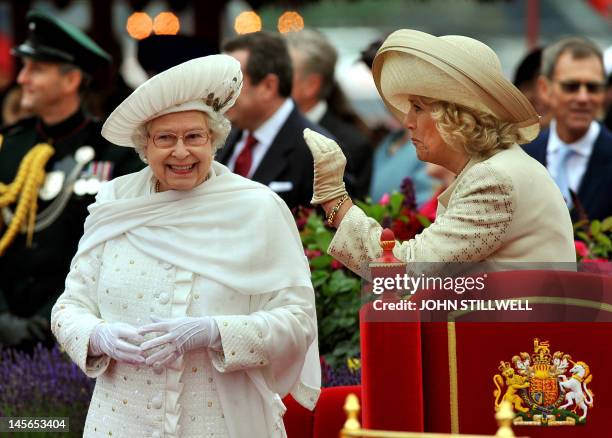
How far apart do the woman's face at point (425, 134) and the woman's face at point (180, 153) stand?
0.66 meters

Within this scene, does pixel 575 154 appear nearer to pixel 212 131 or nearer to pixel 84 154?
pixel 84 154

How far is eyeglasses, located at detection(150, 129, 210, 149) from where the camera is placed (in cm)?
464

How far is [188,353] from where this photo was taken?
4570mm

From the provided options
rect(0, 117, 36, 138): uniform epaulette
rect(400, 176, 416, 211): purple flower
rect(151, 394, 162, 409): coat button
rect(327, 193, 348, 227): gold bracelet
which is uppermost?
rect(0, 117, 36, 138): uniform epaulette

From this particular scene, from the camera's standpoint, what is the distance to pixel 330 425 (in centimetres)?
535

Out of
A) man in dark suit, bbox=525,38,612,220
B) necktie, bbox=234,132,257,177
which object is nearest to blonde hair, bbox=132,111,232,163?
man in dark suit, bbox=525,38,612,220

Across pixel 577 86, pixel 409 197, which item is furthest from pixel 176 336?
pixel 577 86

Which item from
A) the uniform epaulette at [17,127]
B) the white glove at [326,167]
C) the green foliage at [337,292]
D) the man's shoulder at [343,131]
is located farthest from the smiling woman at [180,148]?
the man's shoulder at [343,131]

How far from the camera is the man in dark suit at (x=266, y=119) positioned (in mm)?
7488

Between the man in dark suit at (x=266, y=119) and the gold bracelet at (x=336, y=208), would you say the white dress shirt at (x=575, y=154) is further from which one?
the gold bracelet at (x=336, y=208)

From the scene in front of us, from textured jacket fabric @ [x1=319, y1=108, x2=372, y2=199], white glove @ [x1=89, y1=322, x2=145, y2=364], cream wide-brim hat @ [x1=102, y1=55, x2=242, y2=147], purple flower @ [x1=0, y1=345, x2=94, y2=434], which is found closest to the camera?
white glove @ [x1=89, y1=322, x2=145, y2=364]

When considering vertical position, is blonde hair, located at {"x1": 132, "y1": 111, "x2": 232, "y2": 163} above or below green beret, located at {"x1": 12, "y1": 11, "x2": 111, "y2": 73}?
below

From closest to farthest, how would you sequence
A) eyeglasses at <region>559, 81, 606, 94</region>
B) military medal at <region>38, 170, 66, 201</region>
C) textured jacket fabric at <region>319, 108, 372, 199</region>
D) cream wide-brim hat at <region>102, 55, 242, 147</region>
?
cream wide-brim hat at <region>102, 55, 242, 147</region>
military medal at <region>38, 170, 66, 201</region>
eyeglasses at <region>559, 81, 606, 94</region>
textured jacket fabric at <region>319, 108, 372, 199</region>

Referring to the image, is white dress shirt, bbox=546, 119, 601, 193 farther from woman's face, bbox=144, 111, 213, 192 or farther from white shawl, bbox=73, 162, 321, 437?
woman's face, bbox=144, 111, 213, 192
